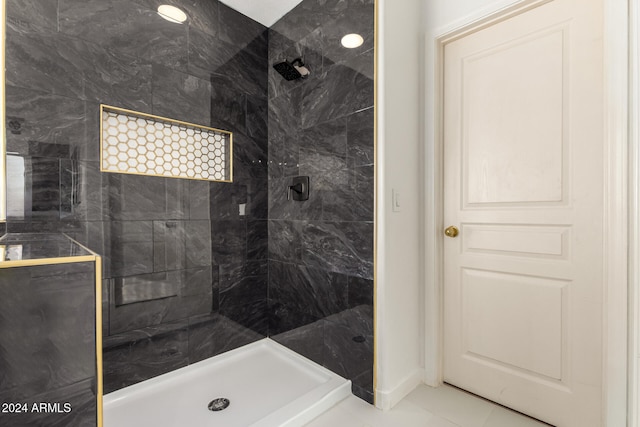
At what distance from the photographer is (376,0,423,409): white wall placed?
156 centimetres

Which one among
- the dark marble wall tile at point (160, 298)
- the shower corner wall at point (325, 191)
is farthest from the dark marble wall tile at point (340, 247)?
the dark marble wall tile at point (160, 298)

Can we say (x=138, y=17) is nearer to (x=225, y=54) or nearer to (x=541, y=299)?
(x=225, y=54)

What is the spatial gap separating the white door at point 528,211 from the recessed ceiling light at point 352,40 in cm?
55

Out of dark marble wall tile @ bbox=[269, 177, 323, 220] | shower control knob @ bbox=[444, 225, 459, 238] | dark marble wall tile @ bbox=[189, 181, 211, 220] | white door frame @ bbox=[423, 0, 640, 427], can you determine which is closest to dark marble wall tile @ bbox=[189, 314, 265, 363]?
dark marble wall tile @ bbox=[189, 181, 211, 220]

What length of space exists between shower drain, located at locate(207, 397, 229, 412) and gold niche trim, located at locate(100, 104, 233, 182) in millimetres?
1341

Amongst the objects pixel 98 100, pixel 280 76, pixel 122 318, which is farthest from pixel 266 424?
pixel 280 76

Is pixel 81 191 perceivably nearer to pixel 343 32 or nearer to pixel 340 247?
pixel 340 247

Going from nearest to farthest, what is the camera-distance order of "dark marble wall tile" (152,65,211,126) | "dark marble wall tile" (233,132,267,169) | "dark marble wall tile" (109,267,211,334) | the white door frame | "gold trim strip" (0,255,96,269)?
"gold trim strip" (0,255,96,269)
the white door frame
"dark marble wall tile" (109,267,211,334)
"dark marble wall tile" (152,65,211,126)
"dark marble wall tile" (233,132,267,169)

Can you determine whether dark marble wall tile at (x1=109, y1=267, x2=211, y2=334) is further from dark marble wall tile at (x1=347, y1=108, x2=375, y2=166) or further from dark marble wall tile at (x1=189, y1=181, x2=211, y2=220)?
dark marble wall tile at (x1=347, y1=108, x2=375, y2=166)

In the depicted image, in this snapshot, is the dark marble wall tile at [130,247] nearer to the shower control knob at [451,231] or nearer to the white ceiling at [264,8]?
the white ceiling at [264,8]

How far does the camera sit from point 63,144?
57.3 inches

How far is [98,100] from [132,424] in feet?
5.49

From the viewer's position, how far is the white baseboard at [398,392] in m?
1.55

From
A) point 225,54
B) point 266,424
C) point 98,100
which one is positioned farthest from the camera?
point 225,54
